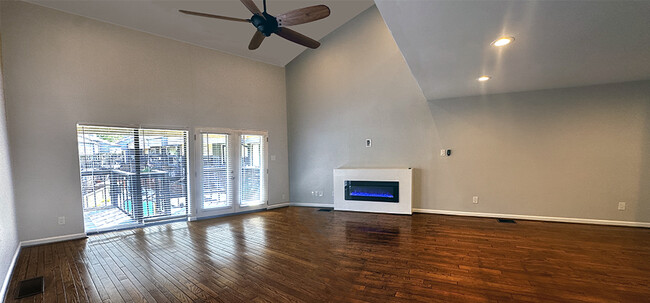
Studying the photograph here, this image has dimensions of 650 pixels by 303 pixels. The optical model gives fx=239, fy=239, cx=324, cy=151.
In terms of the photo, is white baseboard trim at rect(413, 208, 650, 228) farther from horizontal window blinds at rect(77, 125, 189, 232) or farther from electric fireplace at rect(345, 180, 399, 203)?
horizontal window blinds at rect(77, 125, 189, 232)

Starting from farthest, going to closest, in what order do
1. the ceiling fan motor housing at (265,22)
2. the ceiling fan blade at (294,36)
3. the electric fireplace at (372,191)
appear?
1. the electric fireplace at (372,191)
2. the ceiling fan blade at (294,36)
3. the ceiling fan motor housing at (265,22)

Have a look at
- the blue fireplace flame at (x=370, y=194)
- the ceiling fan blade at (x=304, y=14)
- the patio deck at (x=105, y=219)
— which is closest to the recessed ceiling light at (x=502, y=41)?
the ceiling fan blade at (x=304, y=14)

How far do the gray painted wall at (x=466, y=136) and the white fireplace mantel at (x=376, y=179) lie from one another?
332mm

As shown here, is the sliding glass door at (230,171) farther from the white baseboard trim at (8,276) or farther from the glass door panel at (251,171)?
the white baseboard trim at (8,276)

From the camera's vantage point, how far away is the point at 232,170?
5531mm

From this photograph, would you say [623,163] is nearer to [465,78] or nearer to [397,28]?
[465,78]

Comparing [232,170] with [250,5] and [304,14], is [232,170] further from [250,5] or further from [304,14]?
[304,14]

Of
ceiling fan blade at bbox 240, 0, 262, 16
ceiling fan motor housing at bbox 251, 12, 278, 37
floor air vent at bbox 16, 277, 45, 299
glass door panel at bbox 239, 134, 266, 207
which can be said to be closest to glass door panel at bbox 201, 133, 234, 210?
glass door panel at bbox 239, 134, 266, 207

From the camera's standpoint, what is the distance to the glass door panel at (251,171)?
5.69 meters

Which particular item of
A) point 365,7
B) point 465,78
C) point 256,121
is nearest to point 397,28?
point 465,78

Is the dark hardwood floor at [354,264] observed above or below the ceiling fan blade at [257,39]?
below

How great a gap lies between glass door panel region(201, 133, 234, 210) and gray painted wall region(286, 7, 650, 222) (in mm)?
1699

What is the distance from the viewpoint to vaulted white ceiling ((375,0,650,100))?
185 centimetres

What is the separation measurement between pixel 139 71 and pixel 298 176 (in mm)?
4028
